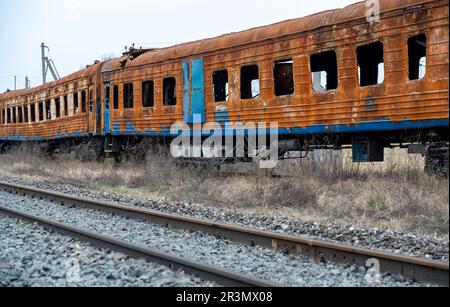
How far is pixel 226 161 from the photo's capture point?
43.9 ft

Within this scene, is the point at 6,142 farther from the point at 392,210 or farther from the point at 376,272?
the point at 376,272

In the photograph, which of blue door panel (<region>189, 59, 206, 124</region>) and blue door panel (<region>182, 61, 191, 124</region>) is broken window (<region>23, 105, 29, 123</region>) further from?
blue door panel (<region>189, 59, 206, 124</region>)

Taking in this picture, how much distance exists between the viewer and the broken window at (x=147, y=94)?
49.5 feet

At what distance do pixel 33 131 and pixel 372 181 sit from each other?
59.2 feet

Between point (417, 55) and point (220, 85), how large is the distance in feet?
16.1

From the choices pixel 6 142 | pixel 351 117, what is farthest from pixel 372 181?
pixel 6 142

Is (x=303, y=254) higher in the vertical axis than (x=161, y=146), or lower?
lower

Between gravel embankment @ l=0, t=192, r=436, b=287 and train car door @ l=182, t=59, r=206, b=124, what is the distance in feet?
15.5

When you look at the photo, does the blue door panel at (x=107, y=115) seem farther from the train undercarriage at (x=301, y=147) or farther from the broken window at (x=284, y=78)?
the broken window at (x=284, y=78)

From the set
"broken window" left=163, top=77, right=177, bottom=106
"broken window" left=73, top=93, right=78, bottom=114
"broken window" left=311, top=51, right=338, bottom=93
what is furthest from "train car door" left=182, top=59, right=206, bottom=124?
"broken window" left=73, top=93, right=78, bottom=114

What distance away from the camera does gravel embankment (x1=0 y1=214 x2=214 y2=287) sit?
486 centimetres

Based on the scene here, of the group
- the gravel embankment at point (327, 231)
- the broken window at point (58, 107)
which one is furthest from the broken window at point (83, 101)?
the gravel embankment at point (327, 231)

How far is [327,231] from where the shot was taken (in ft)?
23.6

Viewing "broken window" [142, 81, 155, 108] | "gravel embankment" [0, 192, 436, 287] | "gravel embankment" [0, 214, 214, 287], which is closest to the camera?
"gravel embankment" [0, 214, 214, 287]
